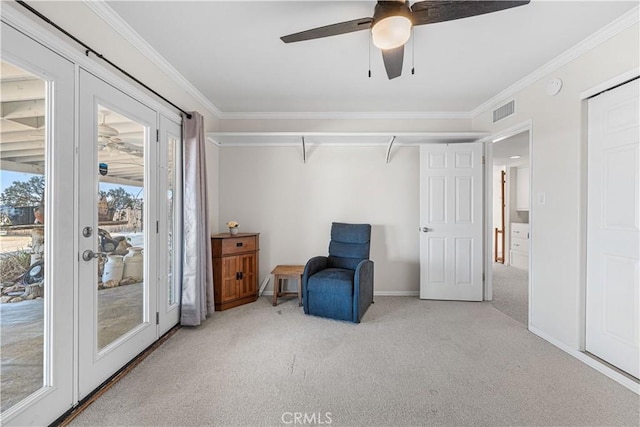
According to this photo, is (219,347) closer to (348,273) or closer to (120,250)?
(120,250)

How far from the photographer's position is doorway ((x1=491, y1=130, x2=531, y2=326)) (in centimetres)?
471

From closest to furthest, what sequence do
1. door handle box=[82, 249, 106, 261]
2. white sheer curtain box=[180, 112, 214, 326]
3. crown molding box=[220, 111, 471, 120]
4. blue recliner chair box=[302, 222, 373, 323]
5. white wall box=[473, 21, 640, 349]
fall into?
door handle box=[82, 249, 106, 261]
white wall box=[473, 21, 640, 349]
white sheer curtain box=[180, 112, 214, 326]
blue recliner chair box=[302, 222, 373, 323]
crown molding box=[220, 111, 471, 120]

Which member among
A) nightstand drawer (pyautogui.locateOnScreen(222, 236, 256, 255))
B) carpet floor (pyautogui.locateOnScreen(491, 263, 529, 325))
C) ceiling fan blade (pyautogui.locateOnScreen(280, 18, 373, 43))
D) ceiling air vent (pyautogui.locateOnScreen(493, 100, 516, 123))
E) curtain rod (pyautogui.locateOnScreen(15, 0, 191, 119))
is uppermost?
ceiling air vent (pyautogui.locateOnScreen(493, 100, 516, 123))

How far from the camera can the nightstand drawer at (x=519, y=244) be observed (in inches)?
218

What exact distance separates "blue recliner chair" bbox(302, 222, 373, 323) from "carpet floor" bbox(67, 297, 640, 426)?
0.61ft

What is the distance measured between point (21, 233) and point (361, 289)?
2.58 meters

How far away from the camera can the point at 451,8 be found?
1449mm

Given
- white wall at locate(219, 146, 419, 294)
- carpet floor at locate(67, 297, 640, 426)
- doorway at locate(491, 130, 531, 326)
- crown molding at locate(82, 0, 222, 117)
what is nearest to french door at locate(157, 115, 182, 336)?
carpet floor at locate(67, 297, 640, 426)

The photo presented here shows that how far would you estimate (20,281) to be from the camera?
1389 millimetres

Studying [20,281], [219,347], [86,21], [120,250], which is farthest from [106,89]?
[219,347]

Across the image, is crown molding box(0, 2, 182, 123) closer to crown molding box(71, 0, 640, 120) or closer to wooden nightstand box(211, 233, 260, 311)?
crown molding box(71, 0, 640, 120)

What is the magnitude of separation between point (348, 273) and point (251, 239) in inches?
51.9

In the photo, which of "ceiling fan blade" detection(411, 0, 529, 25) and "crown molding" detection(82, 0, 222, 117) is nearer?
"ceiling fan blade" detection(411, 0, 529, 25)

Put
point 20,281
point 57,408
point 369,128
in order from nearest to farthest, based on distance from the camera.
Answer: point 20,281 → point 57,408 → point 369,128
